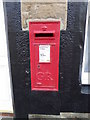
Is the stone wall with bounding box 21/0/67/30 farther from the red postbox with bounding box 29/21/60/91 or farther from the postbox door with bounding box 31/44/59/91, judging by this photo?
the postbox door with bounding box 31/44/59/91

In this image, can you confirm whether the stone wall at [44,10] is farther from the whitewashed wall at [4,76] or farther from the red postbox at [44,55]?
the whitewashed wall at [4,76]

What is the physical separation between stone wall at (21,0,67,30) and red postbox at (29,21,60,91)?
0.09 metres

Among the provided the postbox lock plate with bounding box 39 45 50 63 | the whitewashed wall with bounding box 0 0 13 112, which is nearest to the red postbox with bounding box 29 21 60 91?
the postbox lock plate with bounding box 39 45 50 63

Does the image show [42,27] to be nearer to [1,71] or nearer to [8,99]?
[1,71]

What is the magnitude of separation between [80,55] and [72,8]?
0.69 m

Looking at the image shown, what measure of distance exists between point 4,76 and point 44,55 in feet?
2.68

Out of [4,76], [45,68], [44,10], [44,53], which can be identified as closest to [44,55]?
[44,53]

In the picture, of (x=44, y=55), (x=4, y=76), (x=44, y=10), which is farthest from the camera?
(x=4, y=76)

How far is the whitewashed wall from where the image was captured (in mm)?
2321

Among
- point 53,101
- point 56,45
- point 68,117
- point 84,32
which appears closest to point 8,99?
point 53,101

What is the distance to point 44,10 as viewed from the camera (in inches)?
83.9

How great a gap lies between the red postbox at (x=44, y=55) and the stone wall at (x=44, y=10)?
0.30 feet

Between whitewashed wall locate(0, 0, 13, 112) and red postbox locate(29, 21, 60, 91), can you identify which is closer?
red postbox locate(29, 21, 60, 91)

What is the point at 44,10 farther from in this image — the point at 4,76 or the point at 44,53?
the point at 4,76
